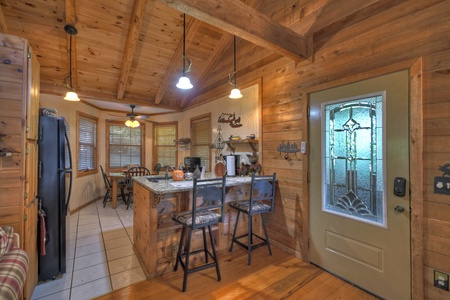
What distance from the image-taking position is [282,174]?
285 centimetres

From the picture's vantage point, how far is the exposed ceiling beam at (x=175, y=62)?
3.32 metres

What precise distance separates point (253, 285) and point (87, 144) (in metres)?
5.07

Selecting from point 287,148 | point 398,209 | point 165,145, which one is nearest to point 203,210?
point 287,148

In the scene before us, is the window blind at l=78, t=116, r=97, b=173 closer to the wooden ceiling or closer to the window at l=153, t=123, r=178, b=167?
the wooden ceiling

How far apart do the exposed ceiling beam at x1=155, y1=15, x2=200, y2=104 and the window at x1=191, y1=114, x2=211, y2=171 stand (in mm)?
1004

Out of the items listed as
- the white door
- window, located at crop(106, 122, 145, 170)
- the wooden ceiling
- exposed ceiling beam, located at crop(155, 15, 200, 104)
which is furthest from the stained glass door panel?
window, located at crop(106, 122, 145, 170)

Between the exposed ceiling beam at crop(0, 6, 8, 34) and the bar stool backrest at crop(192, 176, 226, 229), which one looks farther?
the exposed ceiling beam at crop(0, 6, 8, 34)

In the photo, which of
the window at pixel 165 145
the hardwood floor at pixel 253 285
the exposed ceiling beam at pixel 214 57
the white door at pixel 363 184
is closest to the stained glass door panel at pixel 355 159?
the white door at pixel 363 184

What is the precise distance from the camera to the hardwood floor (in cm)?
195

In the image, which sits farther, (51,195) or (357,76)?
(51,195)

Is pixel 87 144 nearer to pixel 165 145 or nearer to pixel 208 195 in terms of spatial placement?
pixel 165 145

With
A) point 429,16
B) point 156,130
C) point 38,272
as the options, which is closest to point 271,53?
point 429,16

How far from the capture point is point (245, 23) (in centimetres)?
205

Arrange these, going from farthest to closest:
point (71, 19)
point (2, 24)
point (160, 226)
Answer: point (71, 19), point (2, 24), point (160, 226)
